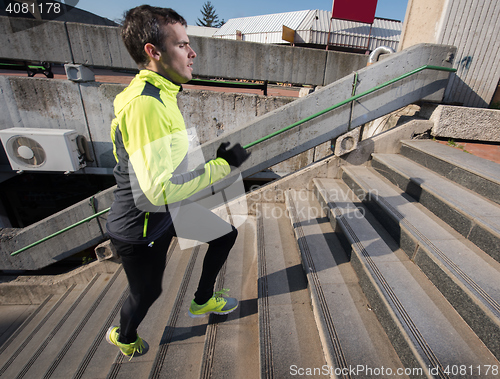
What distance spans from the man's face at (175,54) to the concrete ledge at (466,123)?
428cm

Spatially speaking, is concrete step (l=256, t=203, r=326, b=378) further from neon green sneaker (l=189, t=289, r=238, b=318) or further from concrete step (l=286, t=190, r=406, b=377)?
neon green sneaker (l=189, t=289, r=238, b=318)

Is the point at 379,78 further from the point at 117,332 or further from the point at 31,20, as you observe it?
the point at 31,20

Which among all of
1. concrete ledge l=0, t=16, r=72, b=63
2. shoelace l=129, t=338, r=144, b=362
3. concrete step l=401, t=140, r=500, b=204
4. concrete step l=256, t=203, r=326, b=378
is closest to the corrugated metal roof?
concrete step l=401, t=140, r=500, b=204

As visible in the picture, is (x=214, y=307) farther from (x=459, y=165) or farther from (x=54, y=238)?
(x=54, y=238)

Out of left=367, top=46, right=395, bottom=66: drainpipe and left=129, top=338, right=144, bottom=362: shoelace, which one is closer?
left=129, top=338, right=144, bottom=362: shoelace

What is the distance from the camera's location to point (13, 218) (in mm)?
6414

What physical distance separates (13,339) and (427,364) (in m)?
5.35

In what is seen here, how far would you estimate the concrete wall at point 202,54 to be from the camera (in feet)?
14.6

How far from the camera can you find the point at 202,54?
4.87 m

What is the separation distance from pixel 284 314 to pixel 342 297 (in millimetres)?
539

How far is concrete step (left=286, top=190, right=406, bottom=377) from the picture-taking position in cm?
159

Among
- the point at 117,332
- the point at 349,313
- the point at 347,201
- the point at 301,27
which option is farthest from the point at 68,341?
the point at 301,27

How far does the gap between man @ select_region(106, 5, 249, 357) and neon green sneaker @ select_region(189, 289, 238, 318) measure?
565 mm

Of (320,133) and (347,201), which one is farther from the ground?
(320,133)
